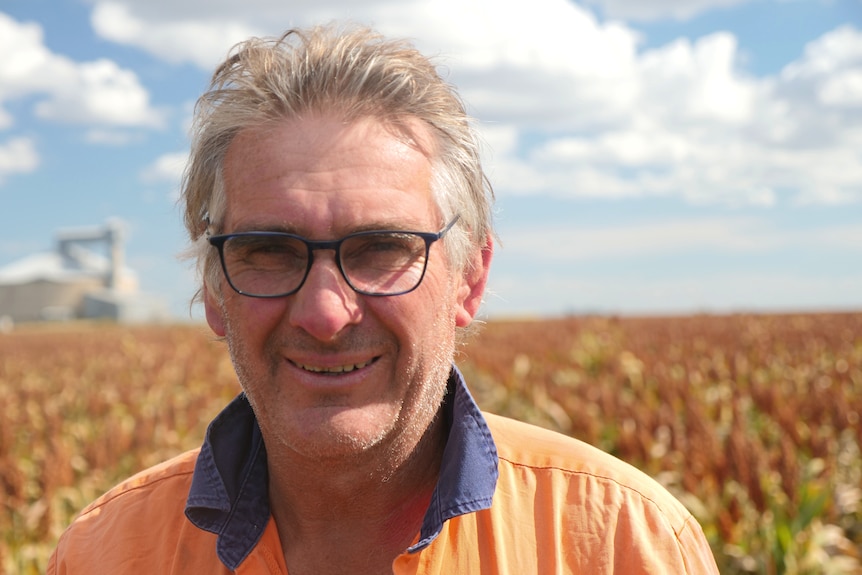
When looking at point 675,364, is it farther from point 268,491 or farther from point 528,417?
point 268,491

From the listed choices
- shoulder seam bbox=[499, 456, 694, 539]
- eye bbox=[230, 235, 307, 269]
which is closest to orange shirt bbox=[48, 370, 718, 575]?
shoulder seam bbox=[499, 456, 694, 539]

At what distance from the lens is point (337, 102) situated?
1904 millimetres

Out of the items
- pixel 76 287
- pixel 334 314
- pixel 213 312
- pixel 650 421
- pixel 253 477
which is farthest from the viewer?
pixel 76 287

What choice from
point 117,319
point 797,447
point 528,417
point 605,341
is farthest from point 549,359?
point 117,319

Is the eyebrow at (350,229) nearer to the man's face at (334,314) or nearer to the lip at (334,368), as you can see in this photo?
the man's face at (334,314)

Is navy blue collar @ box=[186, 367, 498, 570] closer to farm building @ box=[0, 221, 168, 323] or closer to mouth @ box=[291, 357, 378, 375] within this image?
mouth @ box=[291, 357, 378, 375]

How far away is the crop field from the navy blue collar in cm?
53

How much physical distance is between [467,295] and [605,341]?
1388cm

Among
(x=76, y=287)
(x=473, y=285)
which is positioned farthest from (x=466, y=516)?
(x=76, y=287)

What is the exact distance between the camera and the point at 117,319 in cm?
5878

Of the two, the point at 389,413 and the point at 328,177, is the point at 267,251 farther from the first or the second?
the point at 389,413

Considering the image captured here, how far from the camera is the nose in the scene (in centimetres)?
176

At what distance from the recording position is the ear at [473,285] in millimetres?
2170

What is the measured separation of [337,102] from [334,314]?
1.62ft
